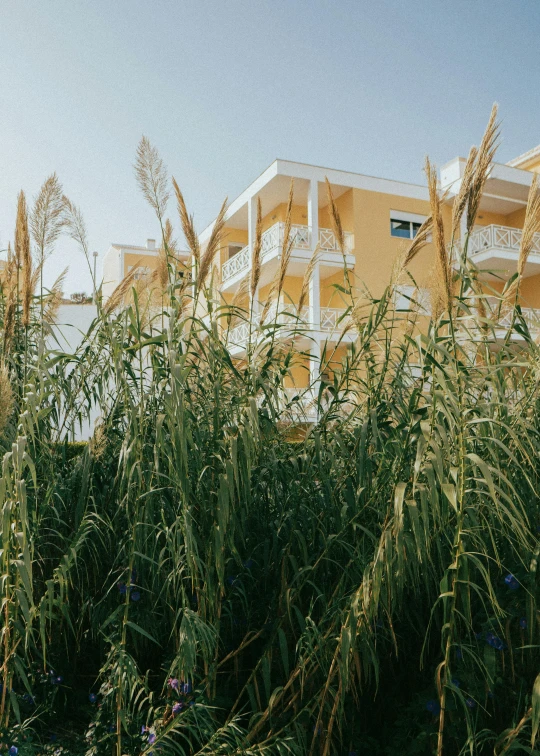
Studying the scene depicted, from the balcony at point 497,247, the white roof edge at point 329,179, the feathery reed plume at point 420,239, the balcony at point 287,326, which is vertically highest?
the white roof edge at point 329,179

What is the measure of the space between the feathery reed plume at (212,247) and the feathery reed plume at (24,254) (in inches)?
23.8

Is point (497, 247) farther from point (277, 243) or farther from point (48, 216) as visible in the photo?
point (48, 216)

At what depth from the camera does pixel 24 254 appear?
2479 mm

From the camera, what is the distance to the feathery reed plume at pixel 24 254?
249 cm

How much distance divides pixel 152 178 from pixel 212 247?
329 millimetres

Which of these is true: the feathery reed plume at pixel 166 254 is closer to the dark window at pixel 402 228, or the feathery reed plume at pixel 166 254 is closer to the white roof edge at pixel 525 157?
the dark window at pixel 402 228

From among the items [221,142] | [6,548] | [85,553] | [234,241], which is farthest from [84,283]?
[234,241]

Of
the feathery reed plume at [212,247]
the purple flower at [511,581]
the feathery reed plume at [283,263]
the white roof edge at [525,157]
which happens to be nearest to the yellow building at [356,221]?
the white roof edge at [525,157]

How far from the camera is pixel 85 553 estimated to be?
259 centimetres

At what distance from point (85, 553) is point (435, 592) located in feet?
4.16

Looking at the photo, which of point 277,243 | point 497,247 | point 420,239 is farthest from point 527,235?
point 497,247

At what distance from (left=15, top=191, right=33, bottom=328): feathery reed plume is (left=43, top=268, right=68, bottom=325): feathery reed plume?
0.50 m

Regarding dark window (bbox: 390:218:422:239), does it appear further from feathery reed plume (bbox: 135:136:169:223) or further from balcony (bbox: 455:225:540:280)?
feathery reed plume (bbox: 135:136:169:223)

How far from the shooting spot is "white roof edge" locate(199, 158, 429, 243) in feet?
55.0
